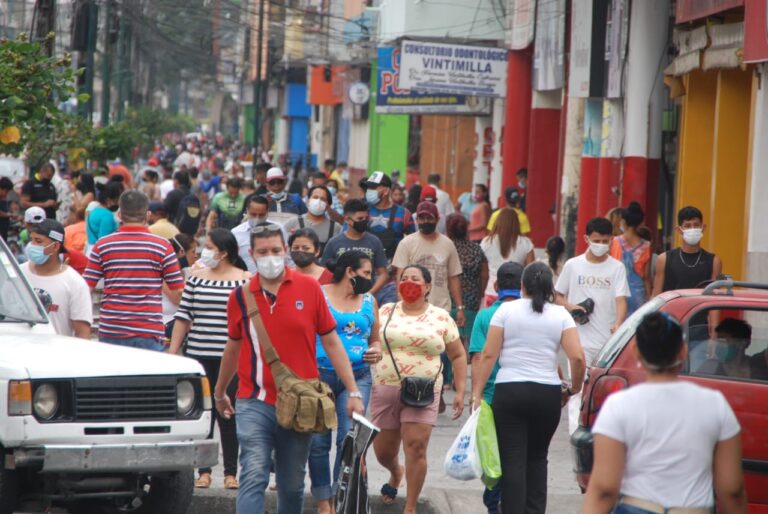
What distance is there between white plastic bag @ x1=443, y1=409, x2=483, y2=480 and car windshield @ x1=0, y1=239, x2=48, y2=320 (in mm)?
2641

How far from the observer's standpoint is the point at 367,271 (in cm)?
916

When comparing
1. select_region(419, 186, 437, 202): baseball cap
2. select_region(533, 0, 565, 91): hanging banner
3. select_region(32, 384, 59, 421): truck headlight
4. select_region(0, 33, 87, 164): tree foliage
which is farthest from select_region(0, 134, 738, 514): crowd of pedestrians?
select_region(533, 0, 565, 91): hanging banner

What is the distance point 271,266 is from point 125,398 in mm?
1240

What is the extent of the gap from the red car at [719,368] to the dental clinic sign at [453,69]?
18.2 meters

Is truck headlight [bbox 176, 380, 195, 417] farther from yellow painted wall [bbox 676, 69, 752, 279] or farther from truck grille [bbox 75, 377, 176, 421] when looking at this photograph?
yellow painted wall [bbox 676, 69, 752, 279]

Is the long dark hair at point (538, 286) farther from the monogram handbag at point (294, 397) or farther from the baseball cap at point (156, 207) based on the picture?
the baseball cap at point (156, 207)

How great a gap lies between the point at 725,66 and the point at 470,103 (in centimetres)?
1770

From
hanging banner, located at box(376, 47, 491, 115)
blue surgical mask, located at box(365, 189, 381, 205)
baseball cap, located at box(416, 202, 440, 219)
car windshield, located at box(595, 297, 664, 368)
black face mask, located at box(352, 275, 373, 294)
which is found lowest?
car windshield, located at box(595, 297, 664, 368)

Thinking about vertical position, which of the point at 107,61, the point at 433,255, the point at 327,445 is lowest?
the point at 327,445

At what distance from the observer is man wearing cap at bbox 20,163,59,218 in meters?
21.6

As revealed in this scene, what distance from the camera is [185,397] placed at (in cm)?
831

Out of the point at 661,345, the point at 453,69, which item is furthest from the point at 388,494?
the point at 453,69

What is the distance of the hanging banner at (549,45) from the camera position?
24359mm

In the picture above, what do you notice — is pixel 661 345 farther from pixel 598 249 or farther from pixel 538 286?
pixel 598 249
